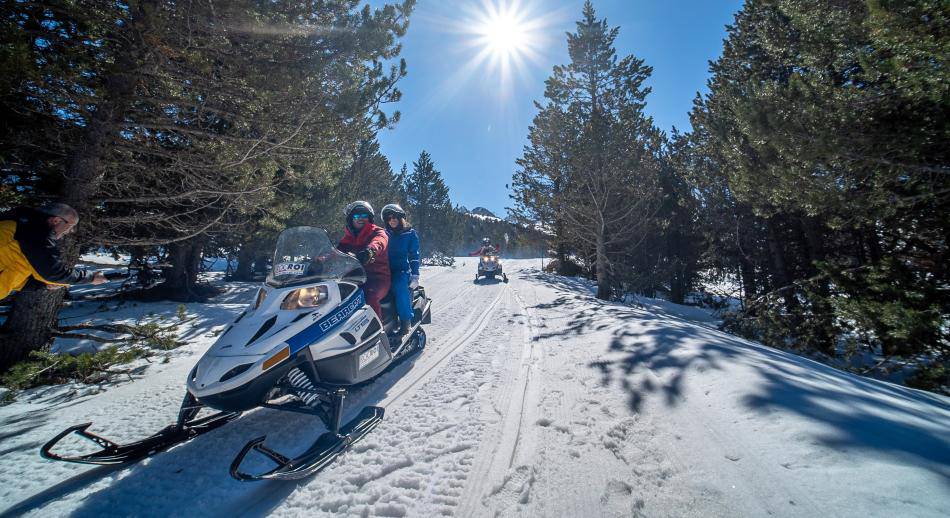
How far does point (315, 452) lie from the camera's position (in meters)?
2.22

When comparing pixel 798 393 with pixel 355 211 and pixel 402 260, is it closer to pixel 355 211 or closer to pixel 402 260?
pixel 402 260

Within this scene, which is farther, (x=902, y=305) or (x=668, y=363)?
(x=902, y=305)

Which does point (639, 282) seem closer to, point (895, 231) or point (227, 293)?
point (895, 231)

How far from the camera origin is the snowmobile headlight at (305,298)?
2.75m

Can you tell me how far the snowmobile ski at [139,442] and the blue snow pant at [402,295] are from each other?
2073 mm

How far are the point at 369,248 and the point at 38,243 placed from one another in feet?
8.05

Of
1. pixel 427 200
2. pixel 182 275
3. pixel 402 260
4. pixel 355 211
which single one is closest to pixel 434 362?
pixel 402 260

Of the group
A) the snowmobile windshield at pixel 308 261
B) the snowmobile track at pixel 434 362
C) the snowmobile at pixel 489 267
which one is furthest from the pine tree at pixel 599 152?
the snowmobile windshield at pixel 308 261

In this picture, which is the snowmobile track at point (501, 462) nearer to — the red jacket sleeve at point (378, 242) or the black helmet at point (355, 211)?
the red jacket sleeve at point (378, 242)

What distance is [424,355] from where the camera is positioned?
4.50 meters

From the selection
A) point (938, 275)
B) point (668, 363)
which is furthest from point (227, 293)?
point (938, 275)

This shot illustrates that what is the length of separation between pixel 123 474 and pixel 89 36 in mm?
4476

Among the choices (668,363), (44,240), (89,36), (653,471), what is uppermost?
(89,36)

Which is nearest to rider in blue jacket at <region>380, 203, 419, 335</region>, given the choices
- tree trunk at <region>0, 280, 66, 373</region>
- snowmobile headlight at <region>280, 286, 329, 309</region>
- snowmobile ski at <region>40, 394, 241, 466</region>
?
snowmobile headlight at <region>280, 286, 329, 309</region>
